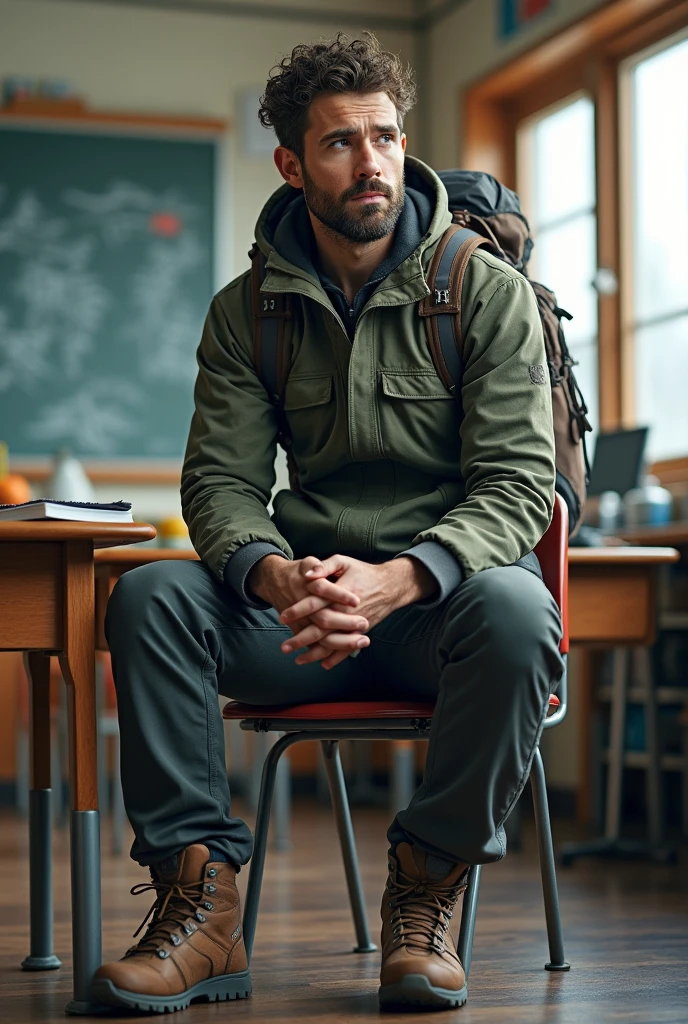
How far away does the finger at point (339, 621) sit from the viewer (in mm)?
1695

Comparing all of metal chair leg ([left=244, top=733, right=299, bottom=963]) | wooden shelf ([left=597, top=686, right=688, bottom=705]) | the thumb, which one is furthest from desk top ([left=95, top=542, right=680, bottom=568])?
wooden shelf ([left=597, top=686, right=688, bottom=705])

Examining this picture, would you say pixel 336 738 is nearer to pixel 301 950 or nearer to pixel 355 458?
pixel 355 458

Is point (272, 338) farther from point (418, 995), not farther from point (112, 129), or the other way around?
point (112, 129)

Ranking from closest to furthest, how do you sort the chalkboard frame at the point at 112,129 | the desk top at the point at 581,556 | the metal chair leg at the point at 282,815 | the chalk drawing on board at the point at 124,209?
the desk top at the point at 581,556
the metal chair leg at the point at 282,815
the chalkboard frame at the point at 112,129
the chalk drawing on board at the point at 124,209

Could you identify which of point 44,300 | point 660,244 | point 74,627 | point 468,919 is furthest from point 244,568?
point 44,300

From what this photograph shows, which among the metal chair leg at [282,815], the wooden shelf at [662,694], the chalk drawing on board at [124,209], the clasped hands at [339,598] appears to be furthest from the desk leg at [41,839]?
the chalk drawing on board at [124,209]

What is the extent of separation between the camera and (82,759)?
176 centimetres

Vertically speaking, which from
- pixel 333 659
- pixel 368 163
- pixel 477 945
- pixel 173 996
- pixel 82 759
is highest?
pixel 368 163

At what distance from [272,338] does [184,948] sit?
2.70ft

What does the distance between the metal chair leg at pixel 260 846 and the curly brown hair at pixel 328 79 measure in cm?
84

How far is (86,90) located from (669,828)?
3262 millimetres

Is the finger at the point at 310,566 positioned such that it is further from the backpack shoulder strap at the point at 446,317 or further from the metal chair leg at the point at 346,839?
the metal chair leg at the point at 346,839

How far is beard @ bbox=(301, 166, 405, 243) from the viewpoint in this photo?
1.97m

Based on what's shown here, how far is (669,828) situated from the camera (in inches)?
153
